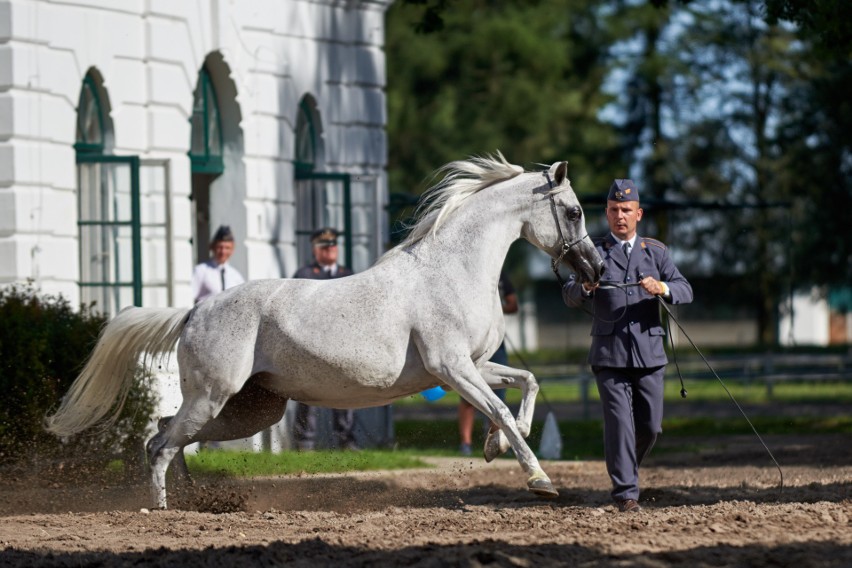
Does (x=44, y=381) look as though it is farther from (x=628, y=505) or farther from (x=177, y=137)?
(x=628, y=505)

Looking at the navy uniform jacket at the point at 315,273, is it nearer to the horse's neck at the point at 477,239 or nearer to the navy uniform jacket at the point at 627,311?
the horse's neck at the point at 477,239

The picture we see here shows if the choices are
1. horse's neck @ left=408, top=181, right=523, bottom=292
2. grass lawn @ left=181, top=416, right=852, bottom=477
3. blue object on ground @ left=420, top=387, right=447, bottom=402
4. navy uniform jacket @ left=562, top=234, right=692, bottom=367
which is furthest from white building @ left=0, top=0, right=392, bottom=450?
A: navy uniform jacket @ left=562, top=234, right=692, bottom=367

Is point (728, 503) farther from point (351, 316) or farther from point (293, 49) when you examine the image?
point (293, 49)

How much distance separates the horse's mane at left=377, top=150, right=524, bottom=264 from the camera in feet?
30.7

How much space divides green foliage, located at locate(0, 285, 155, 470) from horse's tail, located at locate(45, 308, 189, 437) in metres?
0.66

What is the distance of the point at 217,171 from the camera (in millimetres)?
15062

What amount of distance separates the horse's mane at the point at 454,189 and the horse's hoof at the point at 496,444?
1.26 meters

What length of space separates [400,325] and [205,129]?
6.39m

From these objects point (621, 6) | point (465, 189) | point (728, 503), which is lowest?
point (728, 503)

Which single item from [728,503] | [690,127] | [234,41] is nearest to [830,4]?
[728,503]

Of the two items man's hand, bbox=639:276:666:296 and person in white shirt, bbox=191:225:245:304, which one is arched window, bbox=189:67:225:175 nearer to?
person in white shirt, bbox=191:225:245:304

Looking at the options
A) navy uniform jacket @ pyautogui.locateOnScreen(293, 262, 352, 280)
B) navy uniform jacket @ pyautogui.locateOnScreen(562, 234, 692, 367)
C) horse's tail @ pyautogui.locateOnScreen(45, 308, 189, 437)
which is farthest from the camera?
navy uniform jacket @ pyautogui.locateOnScreen(293, 262, 352, 280)

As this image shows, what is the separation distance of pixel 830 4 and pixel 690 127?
88.6 feet

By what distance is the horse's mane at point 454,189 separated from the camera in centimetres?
937
